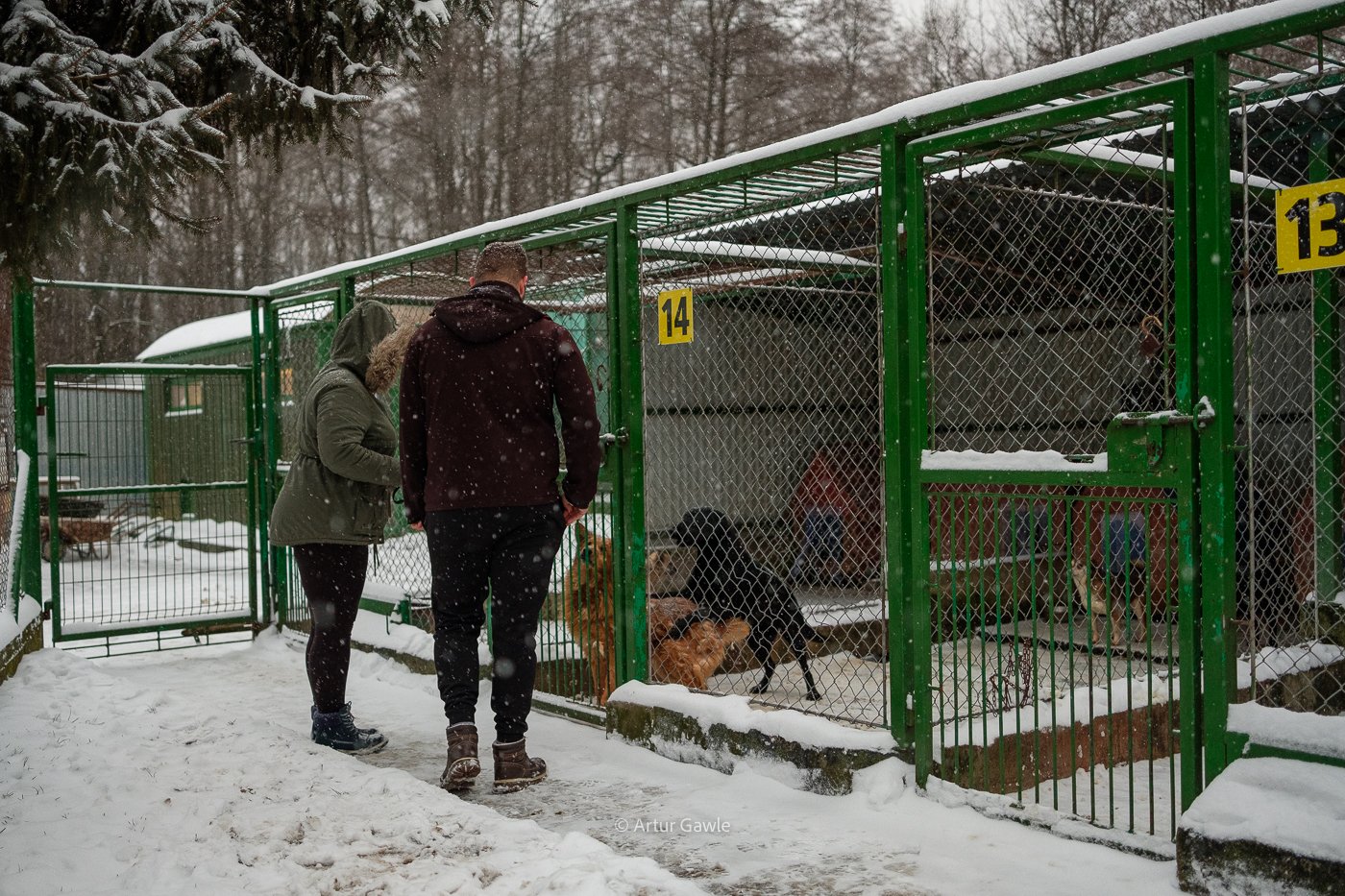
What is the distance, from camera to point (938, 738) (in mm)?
4016

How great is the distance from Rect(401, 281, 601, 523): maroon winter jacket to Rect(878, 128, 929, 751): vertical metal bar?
3.67ft

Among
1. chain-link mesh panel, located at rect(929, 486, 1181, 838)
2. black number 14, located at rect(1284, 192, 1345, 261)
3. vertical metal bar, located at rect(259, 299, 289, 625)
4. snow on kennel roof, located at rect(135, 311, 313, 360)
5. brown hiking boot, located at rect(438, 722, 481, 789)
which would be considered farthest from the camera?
snow on kennel roof, located at rect(135, 311, 313, 360)

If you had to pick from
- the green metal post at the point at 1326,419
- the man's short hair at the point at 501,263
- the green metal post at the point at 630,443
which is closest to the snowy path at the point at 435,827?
the green metal post at the point at 630,443

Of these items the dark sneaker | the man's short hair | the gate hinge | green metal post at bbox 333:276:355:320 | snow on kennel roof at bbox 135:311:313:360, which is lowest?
the dark sneaker

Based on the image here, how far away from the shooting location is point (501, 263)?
4.46 m

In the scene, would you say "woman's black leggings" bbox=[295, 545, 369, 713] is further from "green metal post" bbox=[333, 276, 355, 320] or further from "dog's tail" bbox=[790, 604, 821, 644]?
"green metal post" bbox=[333, 276, 355, 320]

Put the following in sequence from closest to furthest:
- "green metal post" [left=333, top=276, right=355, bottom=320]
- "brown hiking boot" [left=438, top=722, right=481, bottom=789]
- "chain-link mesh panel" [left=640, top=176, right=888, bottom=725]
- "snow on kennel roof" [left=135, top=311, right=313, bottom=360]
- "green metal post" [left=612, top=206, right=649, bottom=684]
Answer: "brown hiking boot" [left=438, top=722, right=481, bottom=789] → "green metal post" [left=612, top=206, right=649, bottom=684] → "chain-link mesh panel" [left=640, top=176, right=888, bottom=725] → "green metal post" [left=333, top=276, right=355, bottom=320] → "snow on kennel roof" [left=135, top=311, right=313, bottom=360]

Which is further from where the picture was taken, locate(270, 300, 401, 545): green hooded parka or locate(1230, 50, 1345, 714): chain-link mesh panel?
locate(270, 300, 401, 545): green hooded parka

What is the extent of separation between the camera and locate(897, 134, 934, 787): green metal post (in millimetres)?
3900

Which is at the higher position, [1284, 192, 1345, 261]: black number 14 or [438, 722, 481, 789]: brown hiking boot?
[1284, 192, 1345, 261]: black number 14

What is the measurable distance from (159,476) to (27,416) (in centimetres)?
459

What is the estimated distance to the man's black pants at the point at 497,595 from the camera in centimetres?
427

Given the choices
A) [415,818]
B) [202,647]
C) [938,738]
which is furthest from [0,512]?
[938,738]

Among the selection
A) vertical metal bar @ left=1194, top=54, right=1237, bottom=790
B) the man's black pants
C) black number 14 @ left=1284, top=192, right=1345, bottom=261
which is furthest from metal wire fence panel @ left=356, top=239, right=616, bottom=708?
black number 14 @ left=1284, top=192, right=1345, bottom=261
